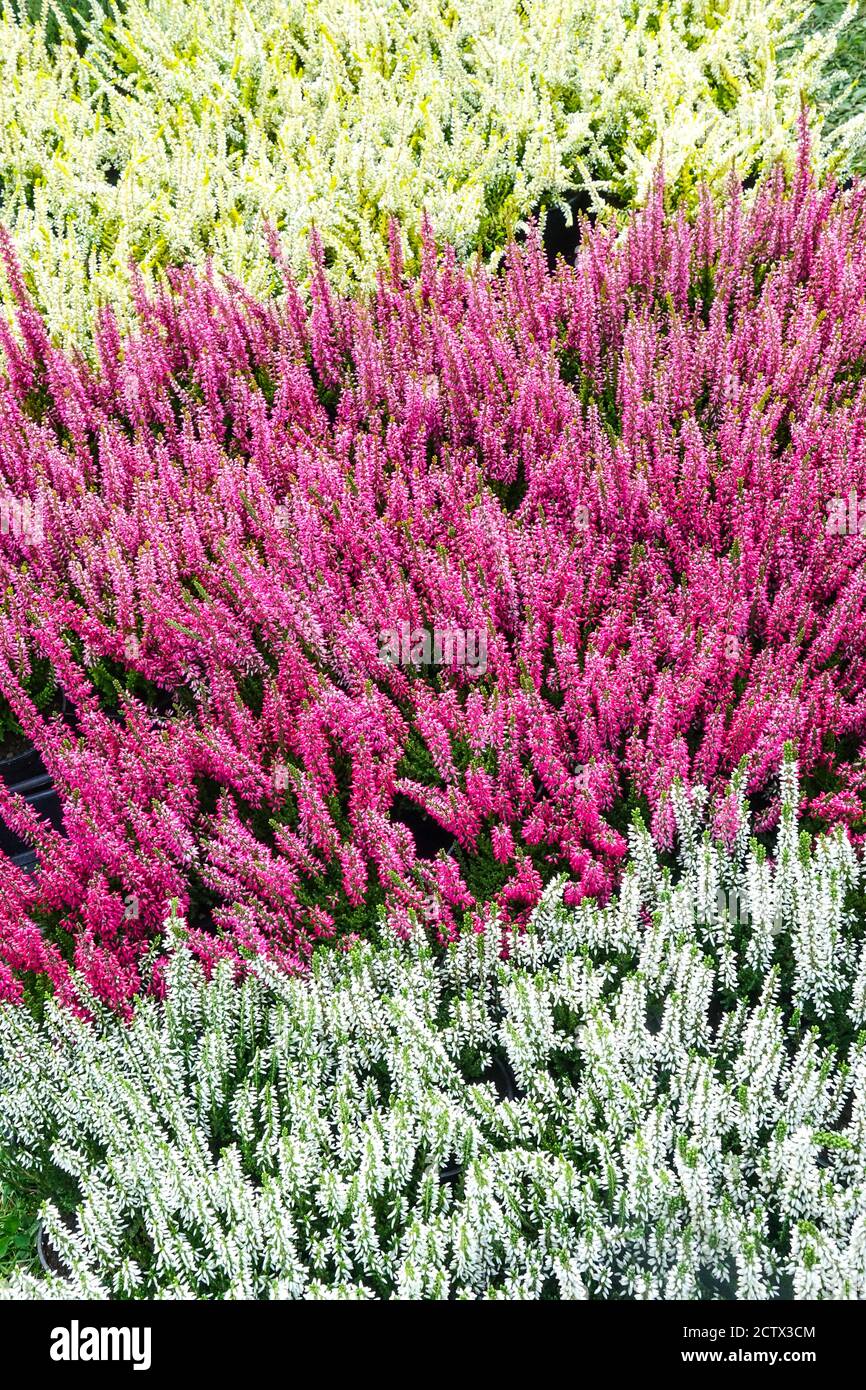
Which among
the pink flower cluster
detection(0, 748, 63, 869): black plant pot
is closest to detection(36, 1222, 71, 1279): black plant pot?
the pink flower cluster

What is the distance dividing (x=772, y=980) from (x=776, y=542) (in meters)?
1.33

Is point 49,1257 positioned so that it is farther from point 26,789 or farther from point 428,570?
point 428,570

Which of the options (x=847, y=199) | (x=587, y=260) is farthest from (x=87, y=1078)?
(x=847, y=199)

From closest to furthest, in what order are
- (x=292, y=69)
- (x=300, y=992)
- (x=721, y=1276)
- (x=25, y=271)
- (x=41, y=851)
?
(x=721, y=1276) < (x=300, y=992) < (x=41, y=851) < (x=25, y=271) < (x=292, y=69)

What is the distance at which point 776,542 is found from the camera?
118 inches

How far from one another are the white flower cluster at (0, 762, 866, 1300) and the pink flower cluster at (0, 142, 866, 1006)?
0.56 ft

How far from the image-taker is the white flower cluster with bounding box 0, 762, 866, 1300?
1976 millimetres

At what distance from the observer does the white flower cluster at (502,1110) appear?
6.48ft

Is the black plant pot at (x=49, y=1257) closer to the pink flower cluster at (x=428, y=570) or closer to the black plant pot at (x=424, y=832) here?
the pink flower cluster at (x=428, y=570)

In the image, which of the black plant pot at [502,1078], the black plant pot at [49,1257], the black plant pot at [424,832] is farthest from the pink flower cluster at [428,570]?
the black plant pot at [49,1257]

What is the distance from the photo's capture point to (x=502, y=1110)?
83.7 inches

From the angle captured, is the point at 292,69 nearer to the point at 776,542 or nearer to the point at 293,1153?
the point at 776,542

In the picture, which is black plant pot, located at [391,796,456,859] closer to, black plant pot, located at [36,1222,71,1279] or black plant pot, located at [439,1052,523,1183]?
black plant pot, located at [439,1052,523,1183]

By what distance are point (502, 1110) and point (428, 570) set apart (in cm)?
153
